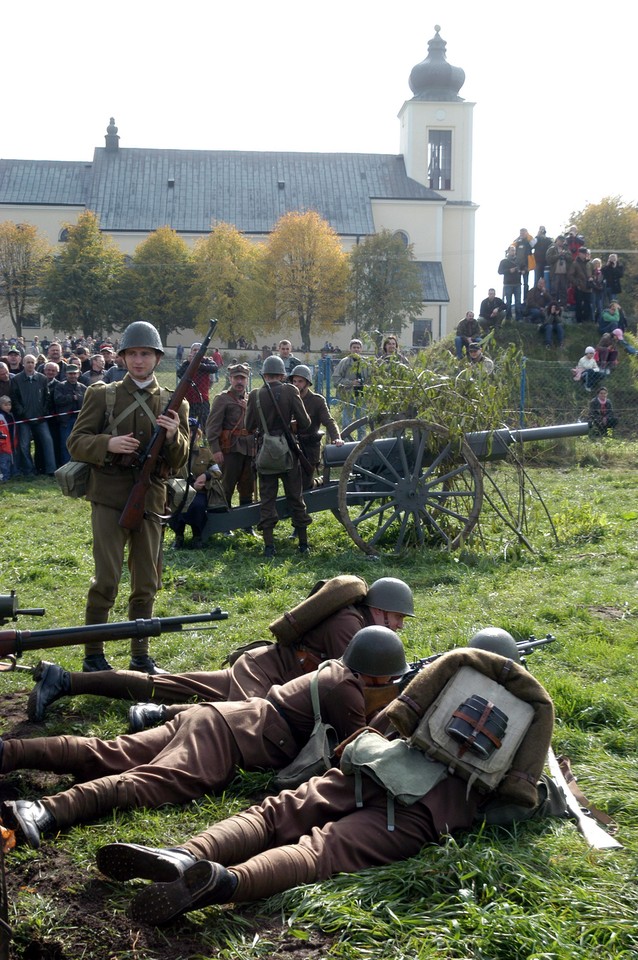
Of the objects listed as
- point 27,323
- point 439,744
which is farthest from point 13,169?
point 439,744

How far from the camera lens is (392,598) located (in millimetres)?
5242

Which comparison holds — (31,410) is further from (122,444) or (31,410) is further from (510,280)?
(510,280)

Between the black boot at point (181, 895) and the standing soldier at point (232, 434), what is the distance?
8.22m

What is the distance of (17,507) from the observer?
43.5 feet

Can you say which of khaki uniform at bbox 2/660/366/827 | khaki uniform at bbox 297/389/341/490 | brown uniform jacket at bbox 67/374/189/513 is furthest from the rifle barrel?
khaki uniform at bbox 297/389/341/490

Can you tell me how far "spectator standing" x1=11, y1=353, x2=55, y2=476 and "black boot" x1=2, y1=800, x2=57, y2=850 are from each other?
1162cm

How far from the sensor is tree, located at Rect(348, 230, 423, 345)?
52438 mm

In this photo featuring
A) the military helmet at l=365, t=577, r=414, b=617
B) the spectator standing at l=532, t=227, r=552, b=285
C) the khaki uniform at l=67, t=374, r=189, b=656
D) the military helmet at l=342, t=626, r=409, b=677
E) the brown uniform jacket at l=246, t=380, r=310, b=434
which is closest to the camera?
the military helmet at l=342, t=626, r=409, b=677

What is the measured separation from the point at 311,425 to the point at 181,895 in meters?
7.88

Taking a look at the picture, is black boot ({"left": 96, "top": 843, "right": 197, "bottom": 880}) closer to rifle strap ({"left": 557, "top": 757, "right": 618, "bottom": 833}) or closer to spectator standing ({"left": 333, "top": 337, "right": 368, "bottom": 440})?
rifle strap ({"left": 557, "top": 757, "right": 618, "bottom": 833})

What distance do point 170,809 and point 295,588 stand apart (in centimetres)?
426

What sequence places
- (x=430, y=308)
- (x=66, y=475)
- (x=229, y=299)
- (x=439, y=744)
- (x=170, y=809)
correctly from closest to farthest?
(x=439, y=744), (x=170, y=809), (x=66, y=475), (x=229, y=299), (x=430, y=308)

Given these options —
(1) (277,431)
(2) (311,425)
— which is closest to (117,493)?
(1) (277,431)

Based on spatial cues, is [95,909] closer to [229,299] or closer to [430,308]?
[229,299]
